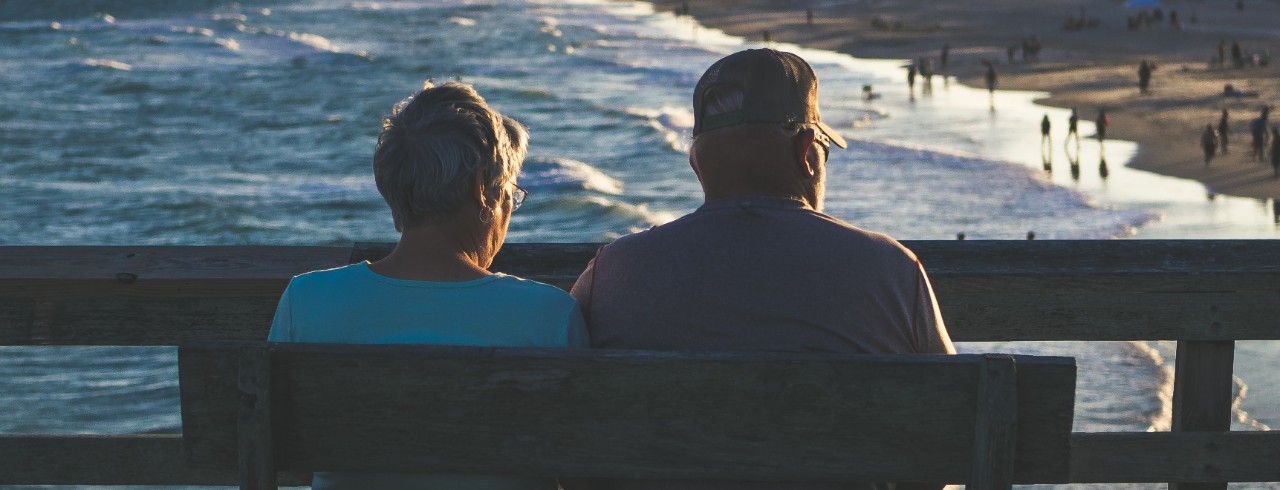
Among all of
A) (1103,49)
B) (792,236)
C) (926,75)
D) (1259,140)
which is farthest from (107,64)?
(792,236)

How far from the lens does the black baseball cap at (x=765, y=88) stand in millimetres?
2693

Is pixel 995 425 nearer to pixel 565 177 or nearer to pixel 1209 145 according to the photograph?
pixel 565 177

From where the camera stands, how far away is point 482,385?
2.37m

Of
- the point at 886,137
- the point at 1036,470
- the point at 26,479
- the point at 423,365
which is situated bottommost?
the point at 886,137

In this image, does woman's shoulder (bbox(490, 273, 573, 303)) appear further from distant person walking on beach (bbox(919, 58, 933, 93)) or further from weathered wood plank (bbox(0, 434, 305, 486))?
distant person walking on beach (bbox(919, 58, 933, 93))

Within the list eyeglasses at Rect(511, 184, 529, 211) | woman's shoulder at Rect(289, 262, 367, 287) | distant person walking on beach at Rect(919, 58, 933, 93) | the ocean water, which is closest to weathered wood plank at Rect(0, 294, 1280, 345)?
woman's shoulder at Rect(289, 262, 367, 287)

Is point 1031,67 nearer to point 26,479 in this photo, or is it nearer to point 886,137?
point 886,137

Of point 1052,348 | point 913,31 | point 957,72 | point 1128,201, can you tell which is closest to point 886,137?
point 1128,201

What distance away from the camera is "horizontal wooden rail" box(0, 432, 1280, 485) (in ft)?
9.96

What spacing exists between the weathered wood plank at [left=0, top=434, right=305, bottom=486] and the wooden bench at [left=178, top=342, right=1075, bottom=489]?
0.66m

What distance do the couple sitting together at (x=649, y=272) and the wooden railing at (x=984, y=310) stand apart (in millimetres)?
426

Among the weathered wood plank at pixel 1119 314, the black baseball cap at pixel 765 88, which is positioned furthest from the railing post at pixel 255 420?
the weathered wood plank at pixel 1119 314

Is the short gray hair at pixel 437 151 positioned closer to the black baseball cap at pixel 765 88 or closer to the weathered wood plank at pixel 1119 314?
the black baseball cap at pixel 765 88

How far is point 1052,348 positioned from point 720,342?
36.1 ft
